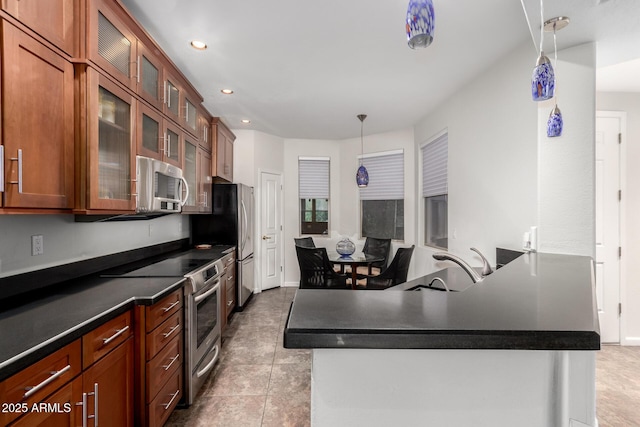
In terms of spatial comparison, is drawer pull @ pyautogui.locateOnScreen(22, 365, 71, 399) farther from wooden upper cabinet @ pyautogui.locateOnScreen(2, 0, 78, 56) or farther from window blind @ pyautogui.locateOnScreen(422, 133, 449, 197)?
window blind @ pyautogui.locateOnScreen(422, 133, 449, 197)

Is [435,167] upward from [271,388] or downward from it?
upward

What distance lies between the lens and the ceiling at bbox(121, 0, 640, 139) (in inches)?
72.2

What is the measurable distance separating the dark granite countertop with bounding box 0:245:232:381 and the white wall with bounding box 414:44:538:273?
2.46 m

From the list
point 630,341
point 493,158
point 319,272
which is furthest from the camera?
point 319,272

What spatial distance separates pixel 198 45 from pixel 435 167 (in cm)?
300

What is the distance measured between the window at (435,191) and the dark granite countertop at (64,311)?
10.1 ft

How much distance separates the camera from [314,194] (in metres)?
5.46

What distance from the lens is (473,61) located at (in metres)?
2.57

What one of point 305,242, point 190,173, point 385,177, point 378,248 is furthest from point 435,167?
point 190,173

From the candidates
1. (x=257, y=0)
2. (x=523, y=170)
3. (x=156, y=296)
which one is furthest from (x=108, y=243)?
(x=523, y=170)

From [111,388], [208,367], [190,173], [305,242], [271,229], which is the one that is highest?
[190,173]

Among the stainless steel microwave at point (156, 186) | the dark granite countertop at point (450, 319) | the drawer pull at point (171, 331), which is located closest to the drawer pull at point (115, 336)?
the drawer pull at point (171, 331)

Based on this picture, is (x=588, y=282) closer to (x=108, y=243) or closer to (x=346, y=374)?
(x=346, y=374)

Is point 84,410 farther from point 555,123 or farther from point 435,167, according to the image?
point 435,167
